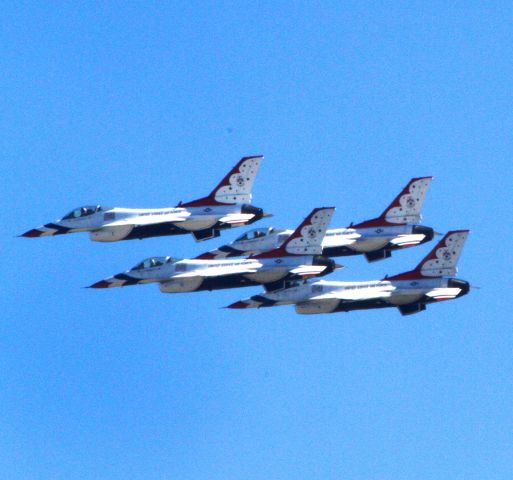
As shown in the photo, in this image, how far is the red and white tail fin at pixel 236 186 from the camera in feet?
454

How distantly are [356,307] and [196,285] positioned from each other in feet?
39.0

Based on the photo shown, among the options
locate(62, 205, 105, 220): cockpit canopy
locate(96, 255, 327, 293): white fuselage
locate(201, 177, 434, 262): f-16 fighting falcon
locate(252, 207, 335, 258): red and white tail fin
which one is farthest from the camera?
locate(201, 177, 434, 262): f-16 fighting falcon

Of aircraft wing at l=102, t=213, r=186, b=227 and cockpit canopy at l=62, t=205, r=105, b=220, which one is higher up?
cockpit canopy at l=62, t=205, r=105, b=220

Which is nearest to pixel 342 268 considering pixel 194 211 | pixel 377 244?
pixel 377 244

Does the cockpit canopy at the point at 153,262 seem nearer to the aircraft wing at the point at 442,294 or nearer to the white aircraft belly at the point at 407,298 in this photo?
the white aircraft belly at the point at 407,298

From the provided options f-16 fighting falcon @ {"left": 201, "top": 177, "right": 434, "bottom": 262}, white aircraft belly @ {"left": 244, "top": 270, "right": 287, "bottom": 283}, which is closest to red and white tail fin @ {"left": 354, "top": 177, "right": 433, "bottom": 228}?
f-16 fighting falcon @ {"left": 201, "top": 177, "right": 434, "bottom": 262}

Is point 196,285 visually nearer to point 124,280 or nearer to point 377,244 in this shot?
point 124,280

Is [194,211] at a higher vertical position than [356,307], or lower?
→ higher

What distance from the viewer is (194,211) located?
449ft

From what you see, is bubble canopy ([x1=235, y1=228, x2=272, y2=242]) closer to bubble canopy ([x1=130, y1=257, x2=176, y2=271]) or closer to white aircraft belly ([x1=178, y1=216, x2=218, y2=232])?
white aircraft belly ([x1=178, y1=216, x2=218, y2=232])

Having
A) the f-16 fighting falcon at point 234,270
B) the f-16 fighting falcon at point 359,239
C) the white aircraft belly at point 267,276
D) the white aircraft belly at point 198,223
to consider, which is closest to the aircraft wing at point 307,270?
the f-16 fighting falcon at point 234,270

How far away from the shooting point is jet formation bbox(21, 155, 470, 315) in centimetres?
13250

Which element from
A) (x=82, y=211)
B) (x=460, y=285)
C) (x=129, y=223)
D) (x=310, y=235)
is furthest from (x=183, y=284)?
(x=460, y=285)

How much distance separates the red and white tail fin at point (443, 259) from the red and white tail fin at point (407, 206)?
5415mm
